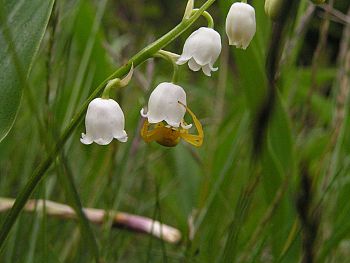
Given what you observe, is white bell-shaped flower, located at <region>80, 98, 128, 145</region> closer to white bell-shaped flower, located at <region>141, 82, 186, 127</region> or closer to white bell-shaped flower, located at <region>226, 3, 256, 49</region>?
white bell-shaped flower, located at <region>141, 82, 186, 127</region>

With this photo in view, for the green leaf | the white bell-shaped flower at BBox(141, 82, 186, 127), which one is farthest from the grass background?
the white bell-shaped flower at BBox(141, 82, 186, 127)

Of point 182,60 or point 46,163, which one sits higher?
point 182,60

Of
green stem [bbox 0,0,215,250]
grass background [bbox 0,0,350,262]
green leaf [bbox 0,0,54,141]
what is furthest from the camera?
grass background [bbox 0,0,350,262]

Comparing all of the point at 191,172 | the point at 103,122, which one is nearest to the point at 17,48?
the point at 103,122

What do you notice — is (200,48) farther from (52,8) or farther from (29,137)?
(29,137)

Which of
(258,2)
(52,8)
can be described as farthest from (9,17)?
(258,2)

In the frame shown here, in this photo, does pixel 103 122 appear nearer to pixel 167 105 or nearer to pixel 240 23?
pixel 167 105

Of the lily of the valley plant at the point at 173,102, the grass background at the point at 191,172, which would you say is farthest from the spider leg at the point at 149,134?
the grass background at the point at 191,172
